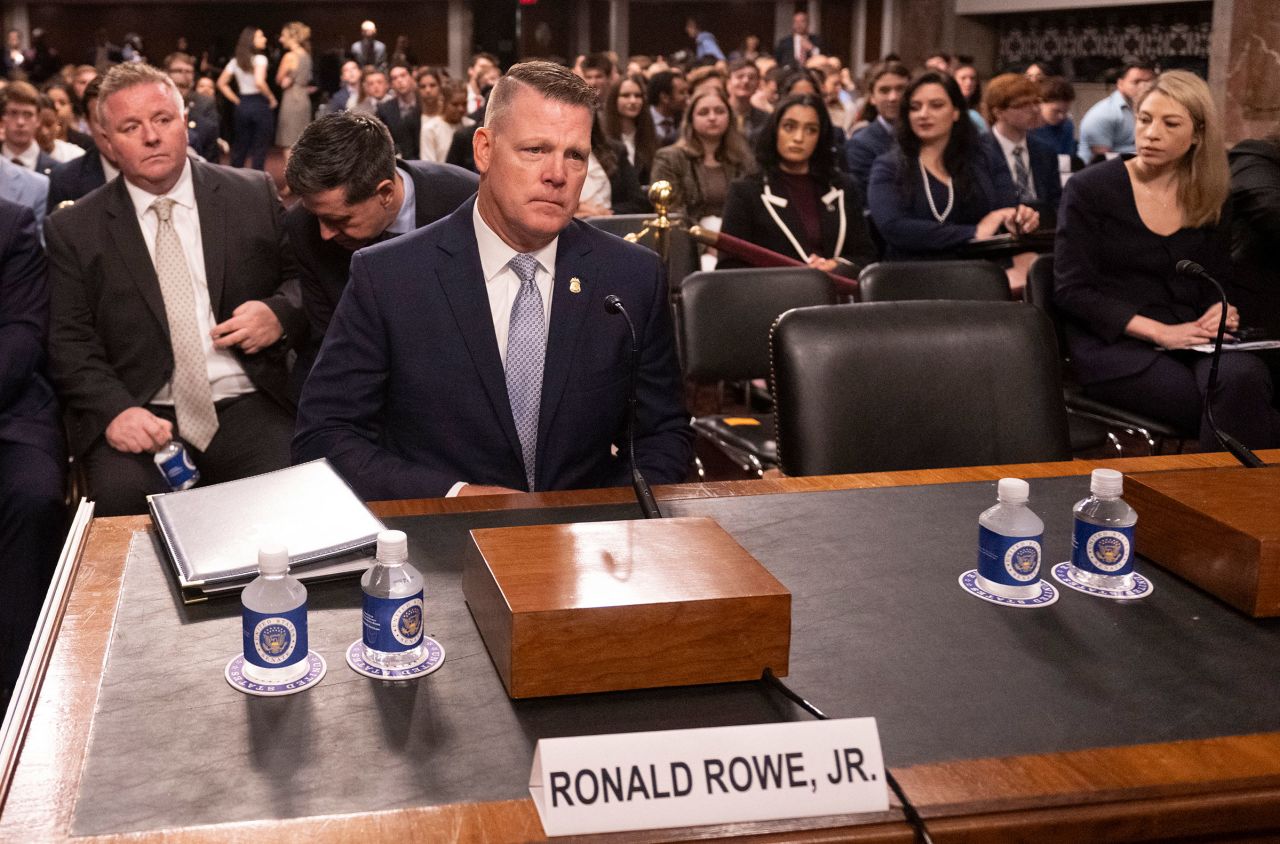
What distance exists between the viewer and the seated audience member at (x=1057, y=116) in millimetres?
8156

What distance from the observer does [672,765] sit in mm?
995

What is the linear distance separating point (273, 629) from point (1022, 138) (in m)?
5.29

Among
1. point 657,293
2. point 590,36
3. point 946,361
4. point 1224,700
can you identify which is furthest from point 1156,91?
point 590,36

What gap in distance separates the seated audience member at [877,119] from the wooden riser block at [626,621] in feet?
12.0

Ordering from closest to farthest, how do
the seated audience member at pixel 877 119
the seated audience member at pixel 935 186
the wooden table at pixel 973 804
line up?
the wooden table at pixel 973 804 < the seated audience member at pixel 935 186 < the seated audience member at pixel 877 119

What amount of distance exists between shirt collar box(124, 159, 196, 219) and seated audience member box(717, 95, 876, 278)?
1.90 metres

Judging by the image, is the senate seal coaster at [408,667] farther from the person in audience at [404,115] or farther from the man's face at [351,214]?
the person in audience at [404,115]

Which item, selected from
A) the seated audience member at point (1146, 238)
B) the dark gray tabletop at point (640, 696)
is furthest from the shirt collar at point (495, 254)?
the seated audience member at point (1146, 238)

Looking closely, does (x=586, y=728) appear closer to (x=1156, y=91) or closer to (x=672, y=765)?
(x=672, y=765)

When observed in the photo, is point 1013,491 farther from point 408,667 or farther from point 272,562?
point 272,562

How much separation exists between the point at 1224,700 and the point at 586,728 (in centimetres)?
59

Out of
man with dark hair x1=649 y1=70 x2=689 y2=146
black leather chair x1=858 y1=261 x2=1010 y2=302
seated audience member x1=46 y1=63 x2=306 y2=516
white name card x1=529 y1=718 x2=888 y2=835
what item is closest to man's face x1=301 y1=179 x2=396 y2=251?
seated audience member x1=46 y1=63 x2=306 y2=516

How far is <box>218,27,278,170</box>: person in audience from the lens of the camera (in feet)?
41.8

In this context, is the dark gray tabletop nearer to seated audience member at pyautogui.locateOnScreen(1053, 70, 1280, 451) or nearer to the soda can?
the soda can
